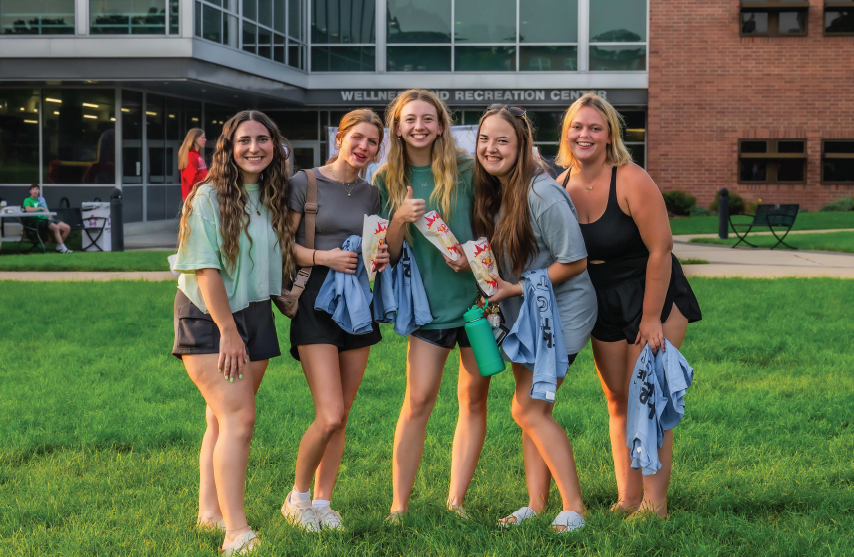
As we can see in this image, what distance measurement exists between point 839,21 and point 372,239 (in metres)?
27.8

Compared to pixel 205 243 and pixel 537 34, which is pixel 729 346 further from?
pixel 537 34

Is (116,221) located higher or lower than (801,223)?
lower

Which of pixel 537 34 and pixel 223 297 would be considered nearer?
pixel 223 297

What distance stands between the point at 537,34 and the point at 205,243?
2511 centimetres

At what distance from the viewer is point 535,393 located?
11.7 feet

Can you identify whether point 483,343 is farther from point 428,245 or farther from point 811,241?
point 811,241

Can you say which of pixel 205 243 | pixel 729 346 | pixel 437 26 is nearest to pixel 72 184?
pixel 437 26

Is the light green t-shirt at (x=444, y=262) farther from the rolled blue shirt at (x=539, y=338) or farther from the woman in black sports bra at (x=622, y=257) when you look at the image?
the woman in black sports bra at (x=622, y=257)

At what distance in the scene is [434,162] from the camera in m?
3.82

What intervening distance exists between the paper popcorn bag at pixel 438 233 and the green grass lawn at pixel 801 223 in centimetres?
1814

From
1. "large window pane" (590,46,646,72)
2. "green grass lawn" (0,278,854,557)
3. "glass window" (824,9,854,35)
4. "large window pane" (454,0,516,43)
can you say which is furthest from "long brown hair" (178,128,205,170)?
"glass window" (824,9,854,35)

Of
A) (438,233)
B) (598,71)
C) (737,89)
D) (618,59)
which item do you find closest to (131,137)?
(598,71)

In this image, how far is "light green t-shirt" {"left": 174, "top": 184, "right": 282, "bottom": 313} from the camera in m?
3.37

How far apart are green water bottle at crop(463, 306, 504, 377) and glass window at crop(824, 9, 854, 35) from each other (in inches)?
1071
